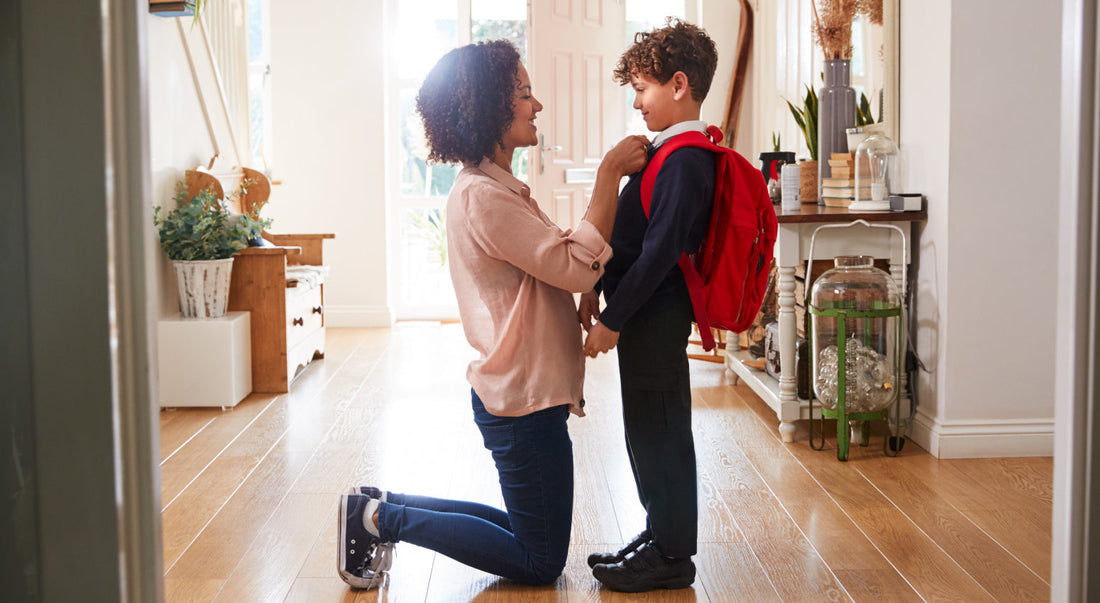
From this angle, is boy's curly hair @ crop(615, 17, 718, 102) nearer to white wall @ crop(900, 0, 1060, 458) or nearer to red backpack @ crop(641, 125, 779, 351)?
red backpack @ crop(641, 125, 779, 351)

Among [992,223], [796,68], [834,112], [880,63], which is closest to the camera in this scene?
[992,223]

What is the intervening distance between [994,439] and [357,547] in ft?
6.98

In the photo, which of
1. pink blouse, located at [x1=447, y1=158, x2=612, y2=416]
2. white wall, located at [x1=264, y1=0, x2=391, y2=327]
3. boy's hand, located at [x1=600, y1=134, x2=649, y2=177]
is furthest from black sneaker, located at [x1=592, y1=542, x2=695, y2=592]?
white wall, located at [x1=264, y1=0, x2=391, y2=327]

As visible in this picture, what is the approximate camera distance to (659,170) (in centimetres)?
199

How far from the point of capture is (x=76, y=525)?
1.17 m

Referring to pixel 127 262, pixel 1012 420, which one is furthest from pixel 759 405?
pixel 127 262

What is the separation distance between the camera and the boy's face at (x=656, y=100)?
2.04 m

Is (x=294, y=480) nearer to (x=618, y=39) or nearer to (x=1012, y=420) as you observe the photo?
(x=1012, y=420)

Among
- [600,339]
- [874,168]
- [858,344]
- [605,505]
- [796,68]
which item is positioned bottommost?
[605,505]

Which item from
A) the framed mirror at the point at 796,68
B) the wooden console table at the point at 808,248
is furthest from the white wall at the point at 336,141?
the wooden console table at the point at 808,248

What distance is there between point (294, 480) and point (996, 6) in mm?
2630

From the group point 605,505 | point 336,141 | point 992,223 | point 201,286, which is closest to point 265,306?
point 201,286

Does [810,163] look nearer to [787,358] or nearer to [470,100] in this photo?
[787,358]

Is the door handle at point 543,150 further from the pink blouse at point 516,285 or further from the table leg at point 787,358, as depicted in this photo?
the pink blouse at point 516,285
